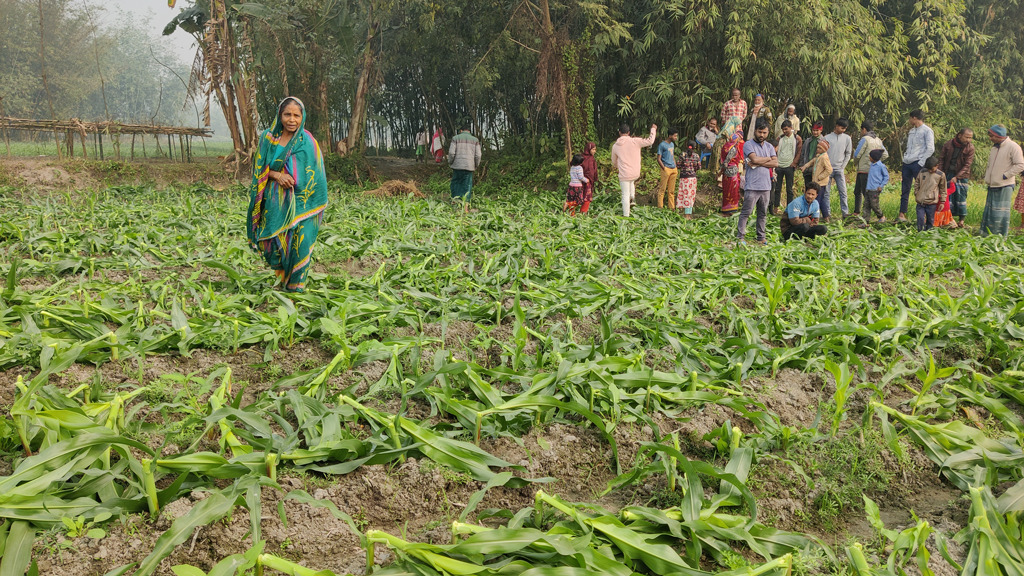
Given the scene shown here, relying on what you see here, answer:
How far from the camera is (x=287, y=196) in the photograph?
14.3 feet

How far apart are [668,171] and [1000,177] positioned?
3.98 metres

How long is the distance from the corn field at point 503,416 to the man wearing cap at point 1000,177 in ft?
9.48

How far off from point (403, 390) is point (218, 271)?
3.03 metres

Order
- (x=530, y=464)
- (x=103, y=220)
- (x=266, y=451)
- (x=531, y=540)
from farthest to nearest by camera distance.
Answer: (x=103, y=220) → (x=530, y=464) → (x=266, y=451) → (x=531, y=540)

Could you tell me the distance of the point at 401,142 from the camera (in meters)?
18.9

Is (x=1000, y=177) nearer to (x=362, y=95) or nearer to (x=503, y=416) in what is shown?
(x=503, y=416)

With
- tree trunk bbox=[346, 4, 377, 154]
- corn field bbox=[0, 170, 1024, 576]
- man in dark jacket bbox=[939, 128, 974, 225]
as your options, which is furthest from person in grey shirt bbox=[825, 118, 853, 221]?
tree trunk bbox=[346, 4, 377, 154]

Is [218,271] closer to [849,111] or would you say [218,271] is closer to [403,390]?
[403,390]

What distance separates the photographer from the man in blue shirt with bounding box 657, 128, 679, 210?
374 inches

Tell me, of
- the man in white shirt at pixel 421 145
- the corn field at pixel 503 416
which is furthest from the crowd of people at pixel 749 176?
the man in white shirt at pixel 421 145

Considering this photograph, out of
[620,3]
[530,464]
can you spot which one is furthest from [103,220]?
[620,3]

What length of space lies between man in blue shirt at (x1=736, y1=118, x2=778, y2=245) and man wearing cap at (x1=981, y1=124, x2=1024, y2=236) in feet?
8.90

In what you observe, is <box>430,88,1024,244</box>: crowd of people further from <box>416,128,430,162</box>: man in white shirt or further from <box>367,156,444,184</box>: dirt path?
<box>416,128,430,162</box>: man in white shirt

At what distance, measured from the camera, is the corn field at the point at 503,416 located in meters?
1.87
